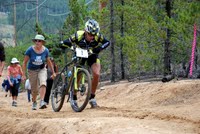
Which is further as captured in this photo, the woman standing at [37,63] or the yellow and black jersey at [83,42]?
the woman standing at [37,63]

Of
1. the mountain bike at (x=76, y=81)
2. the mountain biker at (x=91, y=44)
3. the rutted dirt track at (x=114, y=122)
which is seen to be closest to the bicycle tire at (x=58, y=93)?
the mountain bike at (x=76, y=81)

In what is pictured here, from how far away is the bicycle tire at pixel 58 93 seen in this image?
9766 millimetres

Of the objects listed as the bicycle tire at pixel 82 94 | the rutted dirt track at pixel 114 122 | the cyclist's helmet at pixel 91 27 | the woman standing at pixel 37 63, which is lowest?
the rutted dirt track at pixel 114 122

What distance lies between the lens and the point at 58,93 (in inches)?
404

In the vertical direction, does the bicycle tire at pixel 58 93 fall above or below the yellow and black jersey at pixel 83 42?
below

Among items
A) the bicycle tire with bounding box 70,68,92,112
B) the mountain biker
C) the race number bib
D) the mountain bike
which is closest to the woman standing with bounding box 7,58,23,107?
the mountain bike

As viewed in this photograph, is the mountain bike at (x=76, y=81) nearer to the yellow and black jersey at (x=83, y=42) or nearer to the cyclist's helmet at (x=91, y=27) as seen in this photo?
the yellow and black jersey at (x=83, y=42)

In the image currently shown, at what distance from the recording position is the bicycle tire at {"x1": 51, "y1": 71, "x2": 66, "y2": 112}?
977 centimetres

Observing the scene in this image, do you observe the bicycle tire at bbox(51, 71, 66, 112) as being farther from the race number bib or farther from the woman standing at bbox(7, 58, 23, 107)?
the woman standing at bbox(7, 58, 23, 107)

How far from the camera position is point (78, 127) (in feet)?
21.6

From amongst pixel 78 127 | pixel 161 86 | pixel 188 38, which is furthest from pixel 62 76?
pixel 188 38

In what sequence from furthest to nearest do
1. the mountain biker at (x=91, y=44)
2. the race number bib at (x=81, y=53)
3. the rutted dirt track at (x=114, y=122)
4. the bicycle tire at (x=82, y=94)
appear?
1. the mountain biker at (x=91, y=44)
2. the race number bib at (x=81, y=53)
3. the bicycle tire at (x=82, y=94)
4. the rutted dirt track at (x=114, y=122)

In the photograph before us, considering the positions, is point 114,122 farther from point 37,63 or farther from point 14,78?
point 14,78

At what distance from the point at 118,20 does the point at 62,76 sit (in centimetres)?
1641
